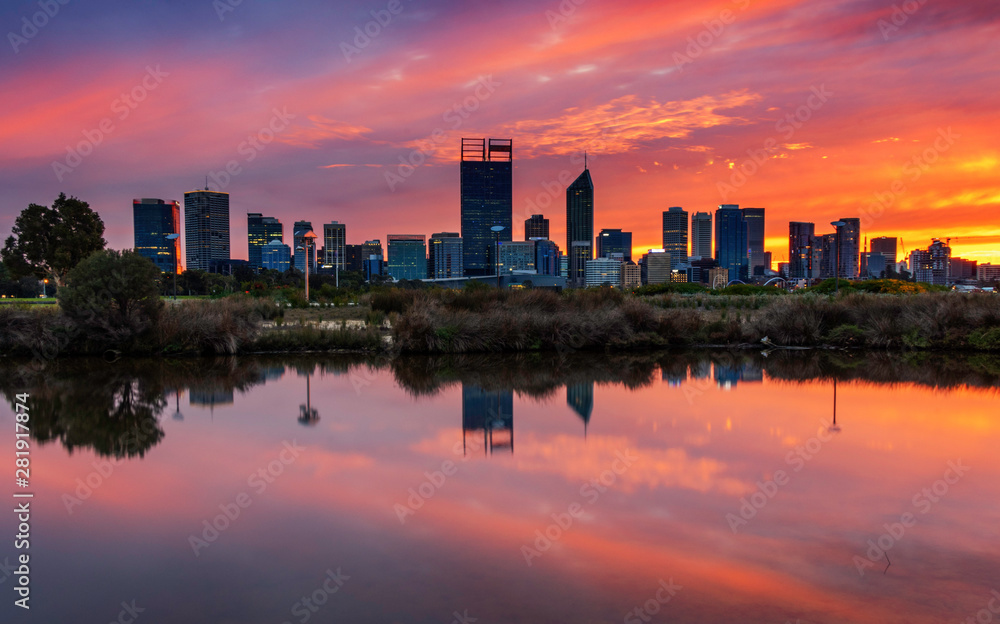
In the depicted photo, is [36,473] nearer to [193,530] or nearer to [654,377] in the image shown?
[193,530]

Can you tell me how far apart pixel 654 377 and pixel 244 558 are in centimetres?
1014

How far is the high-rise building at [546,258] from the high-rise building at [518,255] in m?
1.30

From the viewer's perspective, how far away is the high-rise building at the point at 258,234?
185 metres

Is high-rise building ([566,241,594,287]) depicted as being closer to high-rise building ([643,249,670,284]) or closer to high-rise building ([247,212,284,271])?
high-rise building ([643,249,670,284])

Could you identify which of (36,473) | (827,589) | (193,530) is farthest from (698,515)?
(36,473)

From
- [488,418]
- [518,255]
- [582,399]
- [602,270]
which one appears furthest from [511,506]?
[602,270]

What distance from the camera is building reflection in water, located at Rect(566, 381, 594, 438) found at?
9.84 meters

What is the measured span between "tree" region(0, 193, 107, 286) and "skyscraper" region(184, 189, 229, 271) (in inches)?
4213

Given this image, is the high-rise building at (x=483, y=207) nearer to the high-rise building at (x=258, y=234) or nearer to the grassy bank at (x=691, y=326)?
the high-rise building at (x=258, y=234)

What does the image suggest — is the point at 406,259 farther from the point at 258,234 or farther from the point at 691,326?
the point at 691,326

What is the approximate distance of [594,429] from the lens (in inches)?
352

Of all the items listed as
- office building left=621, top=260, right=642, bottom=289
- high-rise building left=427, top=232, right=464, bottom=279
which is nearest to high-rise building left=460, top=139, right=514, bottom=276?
high-rise building left=427, top=232, right=464, bottom=279

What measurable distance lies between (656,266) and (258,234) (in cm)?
11938

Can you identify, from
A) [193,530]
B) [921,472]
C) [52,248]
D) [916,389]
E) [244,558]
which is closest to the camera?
[244,558]
